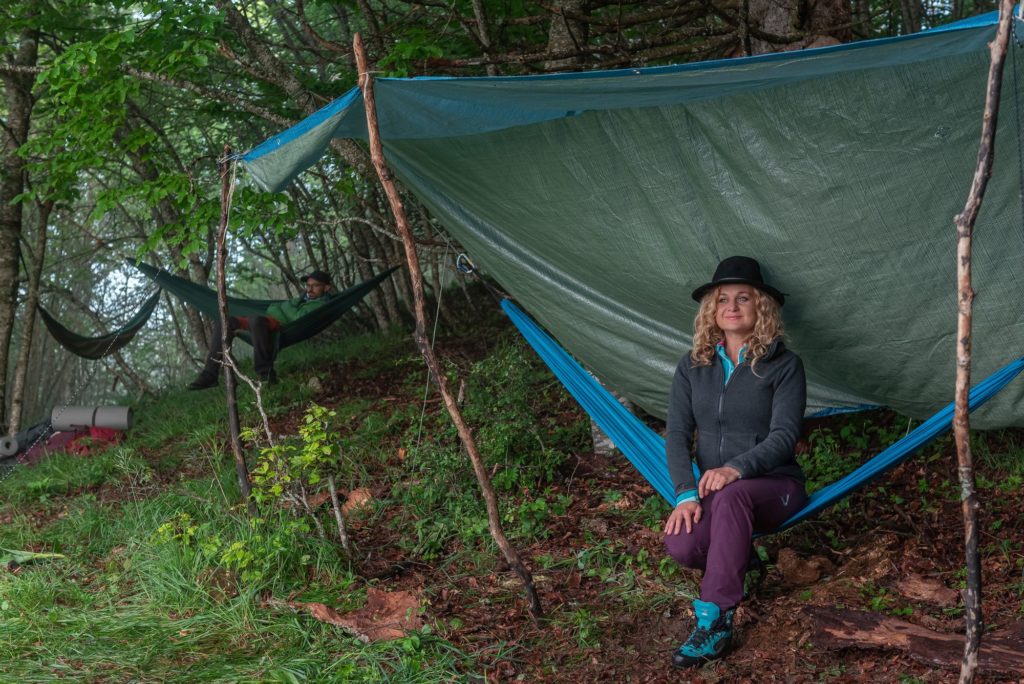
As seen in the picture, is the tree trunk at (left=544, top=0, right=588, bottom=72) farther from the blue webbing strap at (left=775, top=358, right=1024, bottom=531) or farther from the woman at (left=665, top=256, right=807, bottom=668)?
the blue webbing strap at (left=775, top=358, right=1024, bottom=531)

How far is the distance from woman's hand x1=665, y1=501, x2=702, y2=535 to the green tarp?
2.37 feet

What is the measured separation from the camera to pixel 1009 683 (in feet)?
6.22

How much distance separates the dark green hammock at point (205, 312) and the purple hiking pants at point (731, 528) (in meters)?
3.17

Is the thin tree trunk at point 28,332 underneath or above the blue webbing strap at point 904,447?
above

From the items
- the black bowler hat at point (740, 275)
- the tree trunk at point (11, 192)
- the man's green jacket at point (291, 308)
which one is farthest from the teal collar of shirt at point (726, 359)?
the tree trunk at point (11, 192)

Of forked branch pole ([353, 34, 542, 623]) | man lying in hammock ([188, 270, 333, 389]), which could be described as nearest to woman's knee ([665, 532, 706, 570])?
forked branch pole ([353, 34, 542, 623])

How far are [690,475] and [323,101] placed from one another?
8.18ft

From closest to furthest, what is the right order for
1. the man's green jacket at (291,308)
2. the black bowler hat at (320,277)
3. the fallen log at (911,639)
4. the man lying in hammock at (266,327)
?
the fallen log at (911,639)
the man lying in hammock at (266,327)
the man's green jacket at (291,308)
the black bowler hat at (320,277)

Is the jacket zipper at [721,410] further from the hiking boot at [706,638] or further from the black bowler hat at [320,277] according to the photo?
the black bowler hat at [320,277]

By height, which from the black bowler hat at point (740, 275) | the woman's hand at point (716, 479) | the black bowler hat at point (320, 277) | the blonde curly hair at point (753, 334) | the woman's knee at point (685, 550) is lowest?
the woman's knee at point (685, 550)

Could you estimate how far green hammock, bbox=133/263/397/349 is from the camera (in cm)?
502

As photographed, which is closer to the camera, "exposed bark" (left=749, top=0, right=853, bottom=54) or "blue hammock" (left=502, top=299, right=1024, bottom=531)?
"blue hammock" (left=502, top=299, right=1024, bottom=531)

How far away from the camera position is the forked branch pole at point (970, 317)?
1616 mm

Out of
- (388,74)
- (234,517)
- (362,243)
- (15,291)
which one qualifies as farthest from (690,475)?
(362,243)
